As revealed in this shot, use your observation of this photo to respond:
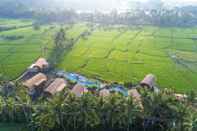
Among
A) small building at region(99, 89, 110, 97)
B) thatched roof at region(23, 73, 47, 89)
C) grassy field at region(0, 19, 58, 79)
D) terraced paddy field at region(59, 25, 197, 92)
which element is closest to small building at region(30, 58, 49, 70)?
grassy field at region(0, 19, 58, 79)

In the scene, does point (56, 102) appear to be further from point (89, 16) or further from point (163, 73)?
point (89, 16)

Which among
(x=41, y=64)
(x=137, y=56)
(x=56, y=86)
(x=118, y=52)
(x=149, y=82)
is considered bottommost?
(x=56, y=86)

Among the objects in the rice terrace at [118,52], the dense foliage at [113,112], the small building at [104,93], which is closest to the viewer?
the dense foliage at [113,112]

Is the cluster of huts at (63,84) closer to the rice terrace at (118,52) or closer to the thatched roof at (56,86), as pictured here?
the thatched roof at (56,86)

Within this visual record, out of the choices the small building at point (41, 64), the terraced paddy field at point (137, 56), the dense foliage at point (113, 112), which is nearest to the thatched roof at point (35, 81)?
the small building at point (41, 64)

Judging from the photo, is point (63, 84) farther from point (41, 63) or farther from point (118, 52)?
point (118, 52)

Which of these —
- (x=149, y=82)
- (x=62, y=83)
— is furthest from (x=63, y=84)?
(x=149, y=82)

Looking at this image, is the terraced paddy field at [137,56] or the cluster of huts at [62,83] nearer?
the cluster of huts at [62,83]
